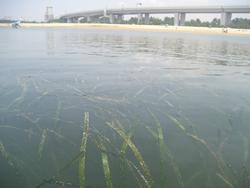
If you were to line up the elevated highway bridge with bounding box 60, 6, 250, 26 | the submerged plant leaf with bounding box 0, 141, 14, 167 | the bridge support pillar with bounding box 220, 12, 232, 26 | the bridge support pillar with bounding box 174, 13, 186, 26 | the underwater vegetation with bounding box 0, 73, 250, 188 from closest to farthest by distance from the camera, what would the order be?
the underwater vegetation with bounding box 0, 73, 250, 188
the submerged plant leaf with bounding box 0, 141, 14, 167
the elevated highway bridge with bounding box 60, 6, 250, 26
the bridge support pillar with bounding box 220, 12, 232, 26
the bridge support pillar with bounding box 174, 13, 186, 26

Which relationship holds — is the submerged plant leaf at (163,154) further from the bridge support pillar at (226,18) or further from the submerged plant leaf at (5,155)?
the bridge support pillar at (226,18)

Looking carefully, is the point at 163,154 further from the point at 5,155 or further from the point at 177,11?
the point at 177,11

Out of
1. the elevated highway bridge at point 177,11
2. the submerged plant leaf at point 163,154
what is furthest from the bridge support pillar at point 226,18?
the submerged plant leaf at point 163,154

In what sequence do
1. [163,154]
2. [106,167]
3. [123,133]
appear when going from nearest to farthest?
[106,167]
[163,154]
[123,133]

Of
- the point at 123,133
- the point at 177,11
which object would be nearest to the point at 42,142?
the point at 123,133

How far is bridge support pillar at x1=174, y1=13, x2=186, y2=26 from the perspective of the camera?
456ft

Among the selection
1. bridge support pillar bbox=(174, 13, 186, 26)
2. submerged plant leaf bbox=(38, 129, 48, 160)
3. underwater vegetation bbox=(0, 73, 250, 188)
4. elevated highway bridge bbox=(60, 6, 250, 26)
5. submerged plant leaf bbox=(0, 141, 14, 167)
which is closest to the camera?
underwater vegetation bbox=(0, 73, 250, 188)

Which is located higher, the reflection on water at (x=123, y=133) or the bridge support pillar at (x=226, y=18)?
the bridge support pillar at (x=226, y=18)

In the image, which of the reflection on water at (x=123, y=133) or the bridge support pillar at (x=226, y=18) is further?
the bridge support pillar at (x=226, y=18)

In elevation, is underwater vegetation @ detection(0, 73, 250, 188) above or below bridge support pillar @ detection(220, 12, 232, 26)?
below

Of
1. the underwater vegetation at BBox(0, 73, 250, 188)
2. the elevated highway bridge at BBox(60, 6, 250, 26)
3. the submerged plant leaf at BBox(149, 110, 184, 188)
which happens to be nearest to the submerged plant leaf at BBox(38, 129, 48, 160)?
the underwater vegetation at BBox(0, 73, 250, 188)

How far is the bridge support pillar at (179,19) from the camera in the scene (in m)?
139

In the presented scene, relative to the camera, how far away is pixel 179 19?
459ft

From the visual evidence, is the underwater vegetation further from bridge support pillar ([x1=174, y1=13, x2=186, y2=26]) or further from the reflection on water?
bridge support pillar ([x1=174, y1=13, x2=186, y2=26])
